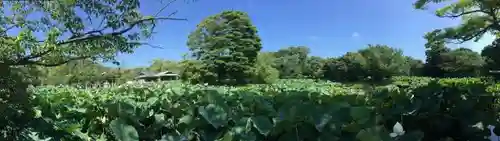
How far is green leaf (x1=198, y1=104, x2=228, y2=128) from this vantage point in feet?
3.77

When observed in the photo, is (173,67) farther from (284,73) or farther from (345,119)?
(345,119)

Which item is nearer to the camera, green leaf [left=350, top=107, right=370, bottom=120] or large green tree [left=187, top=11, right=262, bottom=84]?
green leaf [left=350, top=107, right=370, bottom=120]

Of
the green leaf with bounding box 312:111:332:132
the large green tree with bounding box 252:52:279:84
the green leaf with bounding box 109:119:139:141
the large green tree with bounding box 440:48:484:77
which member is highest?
the large green tree with bounding box 440:48:484:77

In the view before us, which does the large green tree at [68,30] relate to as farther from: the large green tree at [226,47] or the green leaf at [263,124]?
the large green tree at [226,47]

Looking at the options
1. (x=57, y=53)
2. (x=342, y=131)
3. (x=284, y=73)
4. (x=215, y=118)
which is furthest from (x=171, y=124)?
(x=284, y=73)

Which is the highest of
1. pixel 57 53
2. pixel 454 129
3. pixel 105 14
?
pixel 105 14

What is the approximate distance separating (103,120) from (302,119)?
0.62 meters

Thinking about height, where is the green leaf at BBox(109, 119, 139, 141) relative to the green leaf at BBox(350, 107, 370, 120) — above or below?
below

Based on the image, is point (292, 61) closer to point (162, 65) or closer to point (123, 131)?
point (162, 65)

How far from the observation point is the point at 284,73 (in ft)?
179

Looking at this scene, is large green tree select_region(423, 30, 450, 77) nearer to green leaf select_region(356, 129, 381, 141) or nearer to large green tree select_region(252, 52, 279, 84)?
large green tree select_region(252, 52, 279, 84)

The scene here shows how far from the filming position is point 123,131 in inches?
44.8

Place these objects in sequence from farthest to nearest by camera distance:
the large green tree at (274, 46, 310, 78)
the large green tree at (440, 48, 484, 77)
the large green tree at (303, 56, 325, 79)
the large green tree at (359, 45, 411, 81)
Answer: the large green tree at (274, 46, 310, 78), the large green tree at (303, 56, 325, 79), the large green tree at (359, 45, 411, 81), the large green tree at (440, 48, 484, 77)

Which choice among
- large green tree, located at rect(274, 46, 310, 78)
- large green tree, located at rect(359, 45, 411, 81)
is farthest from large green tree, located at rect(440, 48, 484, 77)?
large green tree, located at rect(274, 46, 310, 78)
